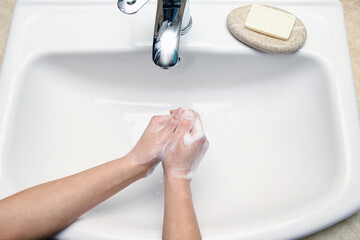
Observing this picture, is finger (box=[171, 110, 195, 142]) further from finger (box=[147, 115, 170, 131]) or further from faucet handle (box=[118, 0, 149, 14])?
faucet handle (box=[118, 0, 149, 14])

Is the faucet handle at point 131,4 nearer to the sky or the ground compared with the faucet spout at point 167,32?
nearer to the sky

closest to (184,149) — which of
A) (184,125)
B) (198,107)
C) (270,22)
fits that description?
(184,125)

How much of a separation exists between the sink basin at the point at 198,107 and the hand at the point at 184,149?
64 mm

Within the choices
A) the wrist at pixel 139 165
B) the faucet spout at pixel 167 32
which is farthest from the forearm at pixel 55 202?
the faucet spout at pixel 167 32

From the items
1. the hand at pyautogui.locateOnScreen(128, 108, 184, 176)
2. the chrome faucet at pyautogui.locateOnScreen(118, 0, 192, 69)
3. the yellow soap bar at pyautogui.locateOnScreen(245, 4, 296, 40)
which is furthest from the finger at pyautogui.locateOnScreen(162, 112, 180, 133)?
the yellow soap bar at pyautogui.locateOnScreen(245, 4, 296, 40)

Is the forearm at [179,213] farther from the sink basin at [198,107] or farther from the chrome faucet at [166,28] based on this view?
the chrome faucet at [166,28]

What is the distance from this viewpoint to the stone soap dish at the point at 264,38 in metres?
0.65

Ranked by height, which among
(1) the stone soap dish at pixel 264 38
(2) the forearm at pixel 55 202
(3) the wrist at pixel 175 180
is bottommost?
(2) the forearm at pixel 55 202

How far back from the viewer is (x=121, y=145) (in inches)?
28.4

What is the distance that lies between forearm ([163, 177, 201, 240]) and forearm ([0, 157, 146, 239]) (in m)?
0.08

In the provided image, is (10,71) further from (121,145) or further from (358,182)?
(358,182)

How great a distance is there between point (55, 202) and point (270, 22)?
0.46 meters

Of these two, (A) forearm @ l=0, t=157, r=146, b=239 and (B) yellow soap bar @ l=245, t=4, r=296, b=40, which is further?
(B) yellow soap bar @ l=245, t=4, r=296, b=40

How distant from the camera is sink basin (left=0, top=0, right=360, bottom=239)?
2.02 ft
